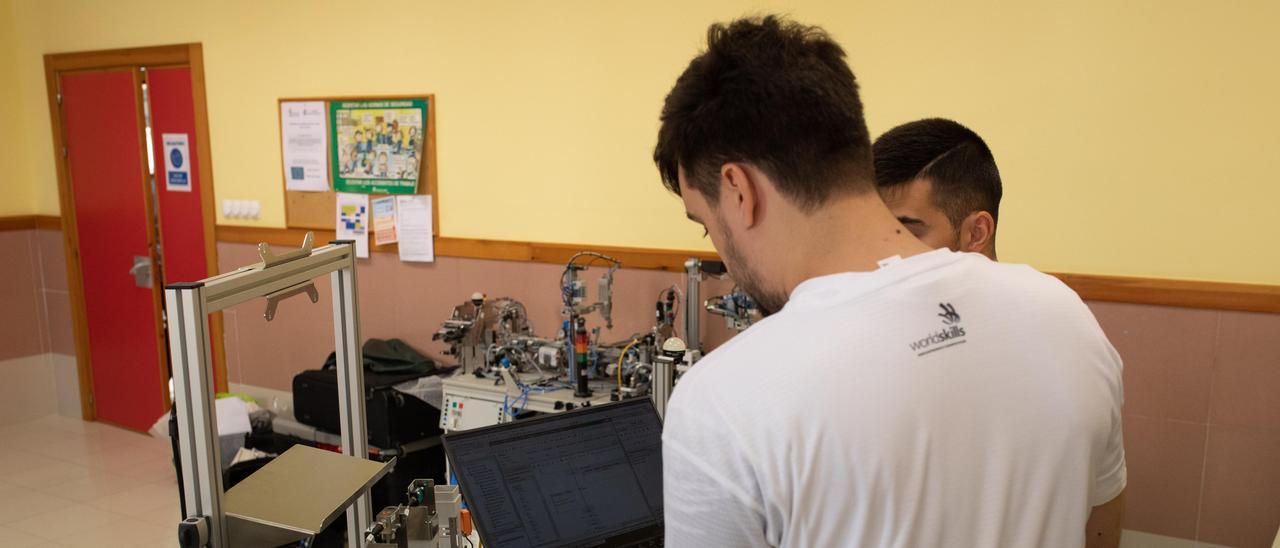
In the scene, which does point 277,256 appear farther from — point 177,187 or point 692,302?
point 177,187

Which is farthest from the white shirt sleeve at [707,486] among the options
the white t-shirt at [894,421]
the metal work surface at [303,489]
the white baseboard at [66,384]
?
the white baseboard at [66,384]

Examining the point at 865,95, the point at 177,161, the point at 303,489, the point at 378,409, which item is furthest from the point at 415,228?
the point at 303,489

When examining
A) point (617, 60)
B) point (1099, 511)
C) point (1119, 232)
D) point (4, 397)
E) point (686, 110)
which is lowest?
point (4, 397)

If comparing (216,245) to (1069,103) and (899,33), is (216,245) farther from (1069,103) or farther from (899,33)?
(1069,103)

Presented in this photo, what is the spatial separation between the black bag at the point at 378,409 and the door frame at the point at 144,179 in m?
0.90

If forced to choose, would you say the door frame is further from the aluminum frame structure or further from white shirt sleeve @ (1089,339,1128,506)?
white shirt sleeve @ (1089,339,1128,506)

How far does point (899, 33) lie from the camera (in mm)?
3105

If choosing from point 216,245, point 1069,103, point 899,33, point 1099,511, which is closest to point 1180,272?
point 1069,103

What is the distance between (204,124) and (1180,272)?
14.6ft

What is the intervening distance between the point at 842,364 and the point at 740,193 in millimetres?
245

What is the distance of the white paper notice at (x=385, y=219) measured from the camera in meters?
4.14

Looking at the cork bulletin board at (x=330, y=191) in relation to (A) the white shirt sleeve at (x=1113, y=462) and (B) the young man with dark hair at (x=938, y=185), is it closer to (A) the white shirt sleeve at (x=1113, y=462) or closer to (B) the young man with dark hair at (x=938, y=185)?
(B) the young man with dark hair at (x=938, y=185)

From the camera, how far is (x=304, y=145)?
4352 millimetres

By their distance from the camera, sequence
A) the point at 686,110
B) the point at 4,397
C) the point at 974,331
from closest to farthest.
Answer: the point at 974,331 → the point at 686,110 → the point at 4,397
